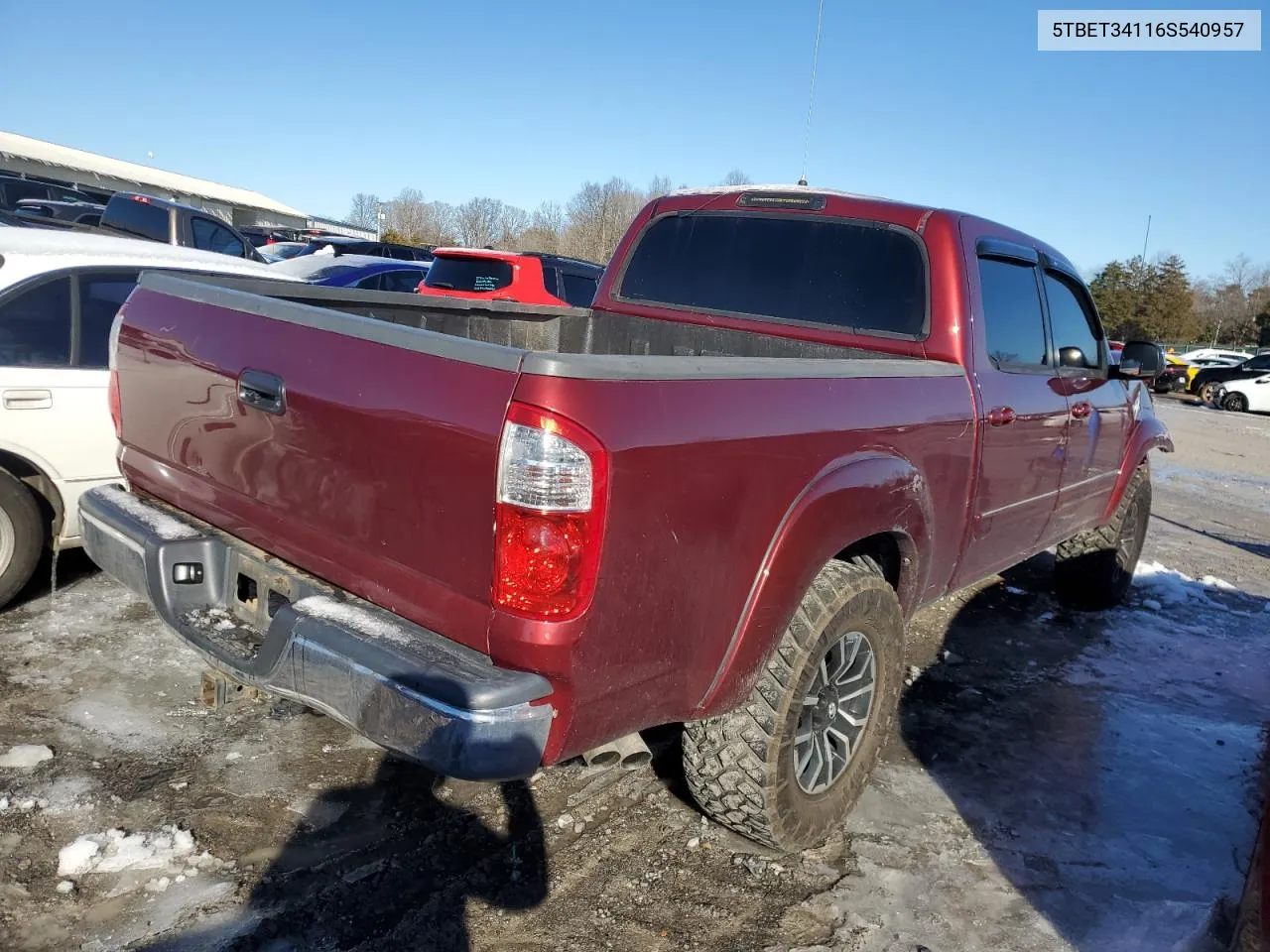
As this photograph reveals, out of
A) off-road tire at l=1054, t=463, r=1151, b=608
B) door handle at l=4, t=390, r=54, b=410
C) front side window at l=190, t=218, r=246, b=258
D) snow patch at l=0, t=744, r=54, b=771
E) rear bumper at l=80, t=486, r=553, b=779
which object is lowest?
snow patch at l=0, t=744, r=54, b=771

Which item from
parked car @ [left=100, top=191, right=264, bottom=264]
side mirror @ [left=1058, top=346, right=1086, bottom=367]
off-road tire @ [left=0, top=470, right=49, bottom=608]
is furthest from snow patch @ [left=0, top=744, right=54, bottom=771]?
parked car @ [left=100, top=191, right=264, bottom=264]

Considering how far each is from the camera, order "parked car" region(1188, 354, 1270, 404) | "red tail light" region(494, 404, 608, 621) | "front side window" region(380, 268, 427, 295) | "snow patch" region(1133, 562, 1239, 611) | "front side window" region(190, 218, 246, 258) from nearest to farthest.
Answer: "red tail light" region(494, 404, 608, 621), "snow patch" region(1133, 562, 1239, 611), "front side window" region(380, 268, 427, 295), "front side window" region(190, 218, 246, 258), "parked car" region(1188, 354, 1270, 404)

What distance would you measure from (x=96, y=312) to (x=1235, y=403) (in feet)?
84.6

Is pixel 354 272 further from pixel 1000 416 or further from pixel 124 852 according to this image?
pixel 124 852

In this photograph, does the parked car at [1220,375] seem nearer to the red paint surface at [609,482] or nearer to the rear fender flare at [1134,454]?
the rear fender flare at [1134,454]

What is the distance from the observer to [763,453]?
7.90 ft

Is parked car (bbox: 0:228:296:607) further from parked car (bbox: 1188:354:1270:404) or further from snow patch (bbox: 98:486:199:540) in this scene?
parked car (bbox: 1188:354:1270:404)

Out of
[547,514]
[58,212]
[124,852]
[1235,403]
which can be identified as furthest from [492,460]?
[1235,403]

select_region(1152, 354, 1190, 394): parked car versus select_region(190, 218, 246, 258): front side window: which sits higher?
select_region(190, 218, 246, 258): front side window

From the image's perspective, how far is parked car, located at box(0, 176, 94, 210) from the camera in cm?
1491

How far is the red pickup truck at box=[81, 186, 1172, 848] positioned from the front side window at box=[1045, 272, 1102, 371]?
0.22 meters

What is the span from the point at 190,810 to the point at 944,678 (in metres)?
3.40

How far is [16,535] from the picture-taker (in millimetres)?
4137

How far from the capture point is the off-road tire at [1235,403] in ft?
75.6
